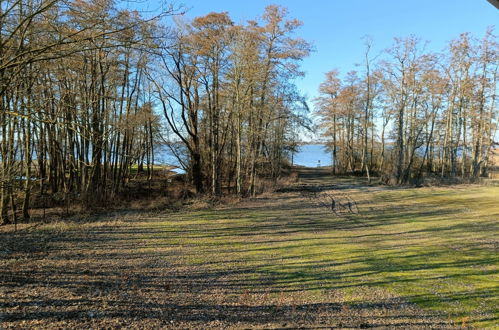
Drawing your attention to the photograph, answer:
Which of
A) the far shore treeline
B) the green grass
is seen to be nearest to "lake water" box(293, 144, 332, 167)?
the far shore treeline

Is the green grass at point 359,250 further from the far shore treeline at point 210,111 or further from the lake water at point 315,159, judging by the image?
the lake water at point 315,159

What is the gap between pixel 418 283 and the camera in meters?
5.86

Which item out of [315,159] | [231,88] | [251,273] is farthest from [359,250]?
[315,159]

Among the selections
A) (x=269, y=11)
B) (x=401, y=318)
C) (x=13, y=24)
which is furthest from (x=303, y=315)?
(x=269, y=11)

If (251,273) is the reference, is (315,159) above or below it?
above

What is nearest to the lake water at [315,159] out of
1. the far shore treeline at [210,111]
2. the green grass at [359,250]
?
the far shore treeline at [210,111]

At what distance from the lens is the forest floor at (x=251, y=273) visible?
4.39 meters

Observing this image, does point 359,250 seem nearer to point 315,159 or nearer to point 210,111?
point 210,111

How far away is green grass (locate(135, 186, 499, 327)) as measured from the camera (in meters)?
5.48

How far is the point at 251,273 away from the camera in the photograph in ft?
20.7

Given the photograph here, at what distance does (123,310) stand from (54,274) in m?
2.23

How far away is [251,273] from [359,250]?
136 inches

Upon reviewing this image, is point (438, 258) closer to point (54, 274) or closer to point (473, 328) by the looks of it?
point (473, 328)

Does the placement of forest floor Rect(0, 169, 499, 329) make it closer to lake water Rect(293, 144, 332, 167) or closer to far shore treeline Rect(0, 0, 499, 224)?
far shore treeline Rect(0, 0, 499, 224)
